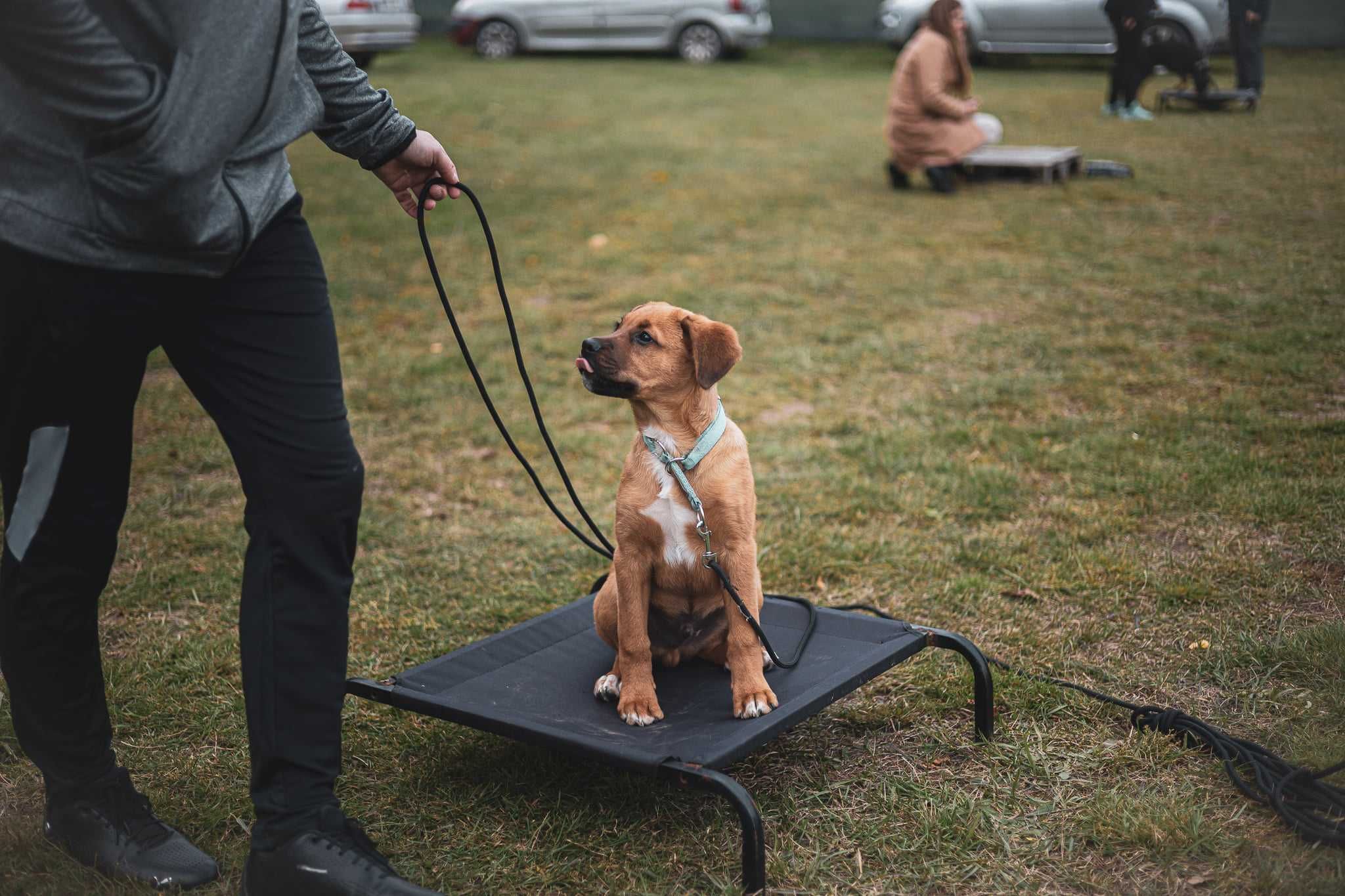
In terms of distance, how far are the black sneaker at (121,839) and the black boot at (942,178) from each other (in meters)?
8.88

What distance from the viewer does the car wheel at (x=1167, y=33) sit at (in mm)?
12297

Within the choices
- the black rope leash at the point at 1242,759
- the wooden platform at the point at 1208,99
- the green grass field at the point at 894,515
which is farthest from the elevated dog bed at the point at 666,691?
the wooden platform at the point at 1208,99

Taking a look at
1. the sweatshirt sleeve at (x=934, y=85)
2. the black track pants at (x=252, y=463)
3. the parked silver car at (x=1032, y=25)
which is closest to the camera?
the black track pants at (x=252, y=463)

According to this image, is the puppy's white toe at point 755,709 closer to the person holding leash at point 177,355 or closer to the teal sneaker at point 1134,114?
the person holding leash at point 177,355

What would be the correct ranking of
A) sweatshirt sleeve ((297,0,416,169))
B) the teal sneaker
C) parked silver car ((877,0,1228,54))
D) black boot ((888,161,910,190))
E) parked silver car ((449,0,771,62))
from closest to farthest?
sweatshirt sleeve ((297,0,416,169))
black boot ((888,161,910,190))
the teal sneaker
parked silver car ((877,0,1228,54))
parked silver car ((449,0,771,62))

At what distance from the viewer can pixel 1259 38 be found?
9266 mm

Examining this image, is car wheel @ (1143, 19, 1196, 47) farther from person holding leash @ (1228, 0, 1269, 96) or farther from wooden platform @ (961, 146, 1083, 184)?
wooden platform @ (961, 146, 1083, 184)

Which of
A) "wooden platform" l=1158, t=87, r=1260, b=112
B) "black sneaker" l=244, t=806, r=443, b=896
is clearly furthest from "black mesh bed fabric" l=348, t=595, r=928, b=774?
"wooden platform" l=1158, t=87, r=1260, b=112

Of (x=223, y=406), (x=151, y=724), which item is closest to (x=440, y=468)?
(x=151, y=724)

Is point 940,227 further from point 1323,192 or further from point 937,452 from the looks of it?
point 937,452

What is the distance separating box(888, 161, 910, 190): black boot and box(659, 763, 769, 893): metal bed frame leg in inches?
347

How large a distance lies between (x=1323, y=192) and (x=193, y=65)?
9.05 meters

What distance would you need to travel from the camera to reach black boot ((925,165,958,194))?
10214 millimetres

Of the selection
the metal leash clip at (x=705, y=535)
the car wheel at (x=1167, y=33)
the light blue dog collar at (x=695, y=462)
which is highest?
the car wheel at (x=1167, y=33)
